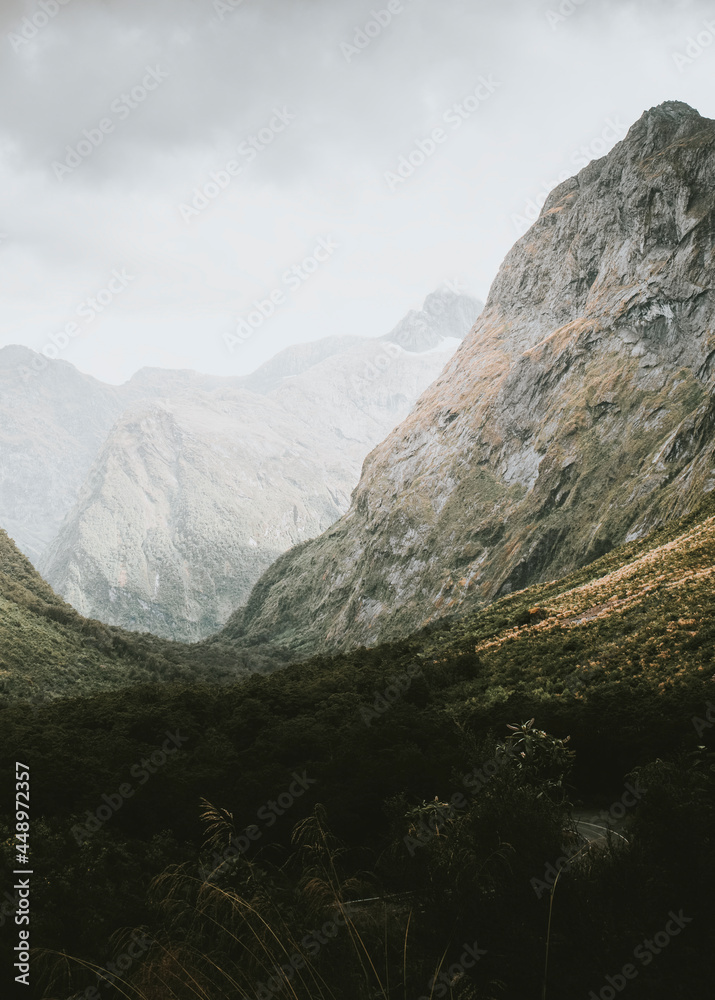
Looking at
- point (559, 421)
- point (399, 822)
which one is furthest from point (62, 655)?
point (399, 822)

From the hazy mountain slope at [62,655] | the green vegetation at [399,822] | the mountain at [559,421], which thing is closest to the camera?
the green vegetation at [399,822]

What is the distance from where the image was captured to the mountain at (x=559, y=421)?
71875mm

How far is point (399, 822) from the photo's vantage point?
1191 cm

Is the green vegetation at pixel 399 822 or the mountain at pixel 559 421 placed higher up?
the mountain at pixel 559 421

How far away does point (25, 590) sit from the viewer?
95375 millimetres

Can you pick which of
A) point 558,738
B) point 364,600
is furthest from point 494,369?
point 558,738

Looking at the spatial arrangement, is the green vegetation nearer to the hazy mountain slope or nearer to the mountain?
the mountain

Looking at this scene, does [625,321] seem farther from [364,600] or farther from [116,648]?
[116,648]

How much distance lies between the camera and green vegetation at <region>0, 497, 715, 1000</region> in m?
6.38

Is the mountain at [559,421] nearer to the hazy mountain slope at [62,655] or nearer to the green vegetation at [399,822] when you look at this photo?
the hazy mountain slope at [62,655]

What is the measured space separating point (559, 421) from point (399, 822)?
87145mm

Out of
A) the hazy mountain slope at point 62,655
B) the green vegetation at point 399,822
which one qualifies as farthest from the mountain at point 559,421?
the green vegetation at point 399,822

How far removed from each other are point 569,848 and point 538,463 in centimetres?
8945

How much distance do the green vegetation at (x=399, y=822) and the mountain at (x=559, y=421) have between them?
103 ft
